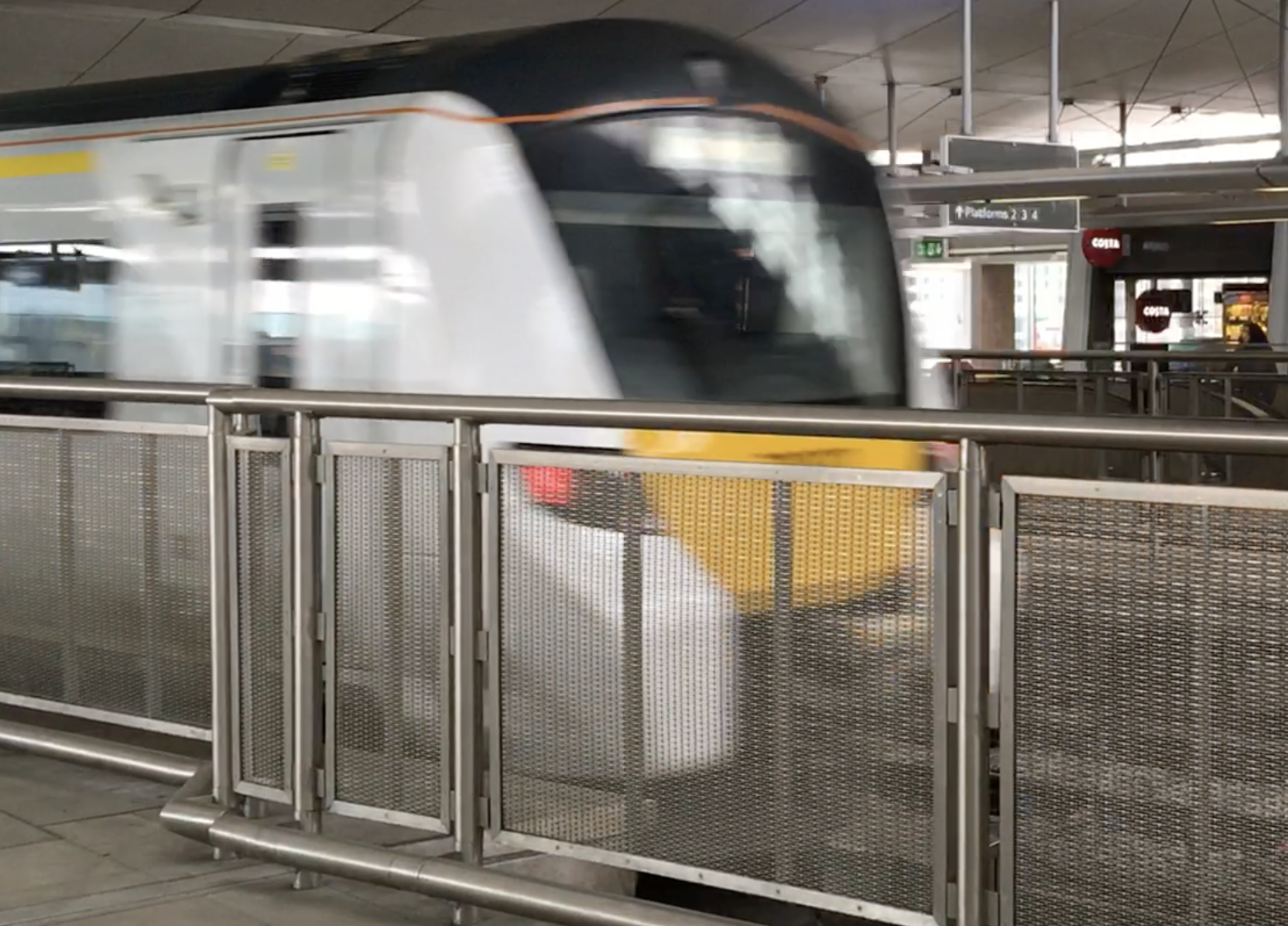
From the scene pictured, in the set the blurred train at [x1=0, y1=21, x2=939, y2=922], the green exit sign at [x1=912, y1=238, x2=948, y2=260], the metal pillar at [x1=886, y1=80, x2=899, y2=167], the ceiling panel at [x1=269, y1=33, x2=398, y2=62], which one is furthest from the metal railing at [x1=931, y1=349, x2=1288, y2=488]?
the green exit sign at [x1=912, y1=238, x2=948, y2=260]

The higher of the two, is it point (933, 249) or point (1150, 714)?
point (933, 249)

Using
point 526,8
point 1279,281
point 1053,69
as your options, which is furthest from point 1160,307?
point 526,8

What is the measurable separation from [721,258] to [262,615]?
350 cm

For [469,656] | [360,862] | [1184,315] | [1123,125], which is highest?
[1123,125]

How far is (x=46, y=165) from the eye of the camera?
31.9 feet

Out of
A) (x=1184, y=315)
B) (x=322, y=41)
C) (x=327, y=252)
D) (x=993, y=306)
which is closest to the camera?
(x=327, y=252)

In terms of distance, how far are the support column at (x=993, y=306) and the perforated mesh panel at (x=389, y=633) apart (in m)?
41.9

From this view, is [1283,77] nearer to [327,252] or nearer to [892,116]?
[892,116]

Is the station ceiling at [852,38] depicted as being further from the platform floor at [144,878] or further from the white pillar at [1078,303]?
the platform floor at [144,878]

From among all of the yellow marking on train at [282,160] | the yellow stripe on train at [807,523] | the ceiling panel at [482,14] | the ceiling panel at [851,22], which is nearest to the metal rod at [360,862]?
the yellow stripe on train at [807,523]

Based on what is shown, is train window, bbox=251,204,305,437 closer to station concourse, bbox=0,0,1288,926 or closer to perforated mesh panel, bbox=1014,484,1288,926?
station concourse, bbox=0,0,1288,926

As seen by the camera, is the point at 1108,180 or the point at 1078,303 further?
the point at 1078,303

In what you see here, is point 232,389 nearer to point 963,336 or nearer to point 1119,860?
point 1119,860

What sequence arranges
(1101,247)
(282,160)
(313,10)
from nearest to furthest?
(282,160), (313,10), (1101,247)
